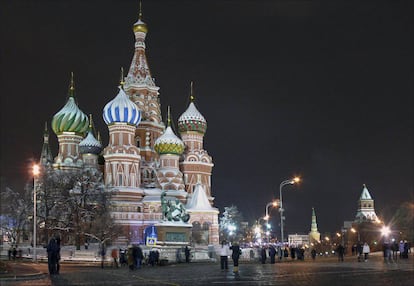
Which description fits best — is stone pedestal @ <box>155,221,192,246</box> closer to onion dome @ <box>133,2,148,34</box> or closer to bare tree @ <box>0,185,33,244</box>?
bare tree @ <box>0,185,33,244</box>

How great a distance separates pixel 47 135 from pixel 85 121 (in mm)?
11845

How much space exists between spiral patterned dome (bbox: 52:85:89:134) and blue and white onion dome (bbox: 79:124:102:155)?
1650 millimetres

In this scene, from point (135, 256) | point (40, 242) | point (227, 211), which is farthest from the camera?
point (227, 211)

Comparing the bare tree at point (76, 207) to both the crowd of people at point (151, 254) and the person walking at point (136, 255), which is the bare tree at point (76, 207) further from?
the person walking at point (136, 255)

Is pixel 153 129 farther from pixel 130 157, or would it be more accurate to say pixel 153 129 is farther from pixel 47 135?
pixel 47 135

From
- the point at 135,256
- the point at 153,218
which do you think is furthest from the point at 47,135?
the point at 135,256

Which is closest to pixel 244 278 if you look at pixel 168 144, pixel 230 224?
pixel 168 144

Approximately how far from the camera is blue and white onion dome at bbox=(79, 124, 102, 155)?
78.6 metres

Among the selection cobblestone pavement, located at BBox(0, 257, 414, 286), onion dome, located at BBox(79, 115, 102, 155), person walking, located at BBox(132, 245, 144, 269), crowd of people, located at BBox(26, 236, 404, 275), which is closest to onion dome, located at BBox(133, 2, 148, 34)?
onion dome, located at BBox(79, 115, 102, 155)

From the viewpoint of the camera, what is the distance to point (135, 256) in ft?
99.4

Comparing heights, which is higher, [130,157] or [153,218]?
[130,157]

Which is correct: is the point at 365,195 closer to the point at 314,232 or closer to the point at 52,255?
the point at 314,232

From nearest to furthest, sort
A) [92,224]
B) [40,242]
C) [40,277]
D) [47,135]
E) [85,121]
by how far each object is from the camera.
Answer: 1. [40,277]
2. [92,224]
3. [40,242]
4. [85,121]
5. [47,135]

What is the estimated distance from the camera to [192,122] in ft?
276
